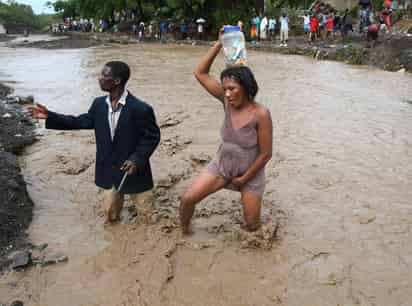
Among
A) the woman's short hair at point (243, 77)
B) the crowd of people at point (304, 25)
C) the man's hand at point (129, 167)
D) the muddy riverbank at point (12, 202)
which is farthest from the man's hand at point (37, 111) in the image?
the crowd of people at point (304, 25)

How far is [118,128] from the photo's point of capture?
3631 mm

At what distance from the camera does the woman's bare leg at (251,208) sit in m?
3.61

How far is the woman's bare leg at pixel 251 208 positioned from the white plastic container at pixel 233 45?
101cm

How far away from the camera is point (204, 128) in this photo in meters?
7.46

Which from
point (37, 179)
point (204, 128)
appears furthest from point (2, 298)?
point (204, 128)

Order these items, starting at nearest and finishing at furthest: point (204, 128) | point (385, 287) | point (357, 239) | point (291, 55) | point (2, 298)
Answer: point (2, 298), point (385, 287), point (357, 239), point (204, 128), point (291, 55)

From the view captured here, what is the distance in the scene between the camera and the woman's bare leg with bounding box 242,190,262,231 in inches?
142

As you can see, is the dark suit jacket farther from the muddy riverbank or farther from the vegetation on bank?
the vegetation on bank

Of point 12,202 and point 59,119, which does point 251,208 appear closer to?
point 59,119

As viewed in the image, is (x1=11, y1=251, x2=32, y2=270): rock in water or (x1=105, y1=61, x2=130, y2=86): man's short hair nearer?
(x1=11, y1=251, x2=32, y2=270): rock in water

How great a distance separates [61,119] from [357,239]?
2.65 metres

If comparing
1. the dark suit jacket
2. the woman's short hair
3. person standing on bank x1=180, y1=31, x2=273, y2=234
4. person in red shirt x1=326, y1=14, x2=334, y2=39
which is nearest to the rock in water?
the dark suit jacket

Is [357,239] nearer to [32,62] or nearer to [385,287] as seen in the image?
[385,287]

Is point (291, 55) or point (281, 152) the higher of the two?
point (291, 55)
